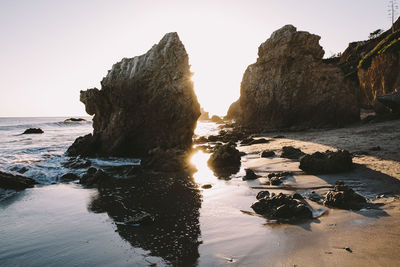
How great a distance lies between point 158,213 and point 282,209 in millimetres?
2728

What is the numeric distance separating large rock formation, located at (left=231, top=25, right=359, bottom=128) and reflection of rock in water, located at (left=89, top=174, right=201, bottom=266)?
1746cm

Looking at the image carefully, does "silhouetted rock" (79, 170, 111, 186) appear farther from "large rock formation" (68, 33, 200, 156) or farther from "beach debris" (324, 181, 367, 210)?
"beach debris" (324, 181, 367, 210)

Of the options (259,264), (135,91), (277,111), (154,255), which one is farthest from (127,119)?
(277,111)

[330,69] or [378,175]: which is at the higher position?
[330,69]

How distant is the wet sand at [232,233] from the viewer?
340 centimetres

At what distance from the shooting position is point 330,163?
7.57 m

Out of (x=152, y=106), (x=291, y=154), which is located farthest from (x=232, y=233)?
(x=152, y=106)

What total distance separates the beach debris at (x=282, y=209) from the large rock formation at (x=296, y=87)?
58.8 feet

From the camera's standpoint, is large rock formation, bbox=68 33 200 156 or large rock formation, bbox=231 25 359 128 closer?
large rock formation, bbox=68 33 200 156

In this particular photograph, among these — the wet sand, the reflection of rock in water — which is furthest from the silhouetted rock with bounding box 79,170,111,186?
the wet sand

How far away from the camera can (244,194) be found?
6586 millimetres

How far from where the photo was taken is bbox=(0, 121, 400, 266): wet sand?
11.1ft

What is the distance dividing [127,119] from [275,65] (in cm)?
1787

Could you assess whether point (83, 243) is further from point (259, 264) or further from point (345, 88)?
point (345, 88)
